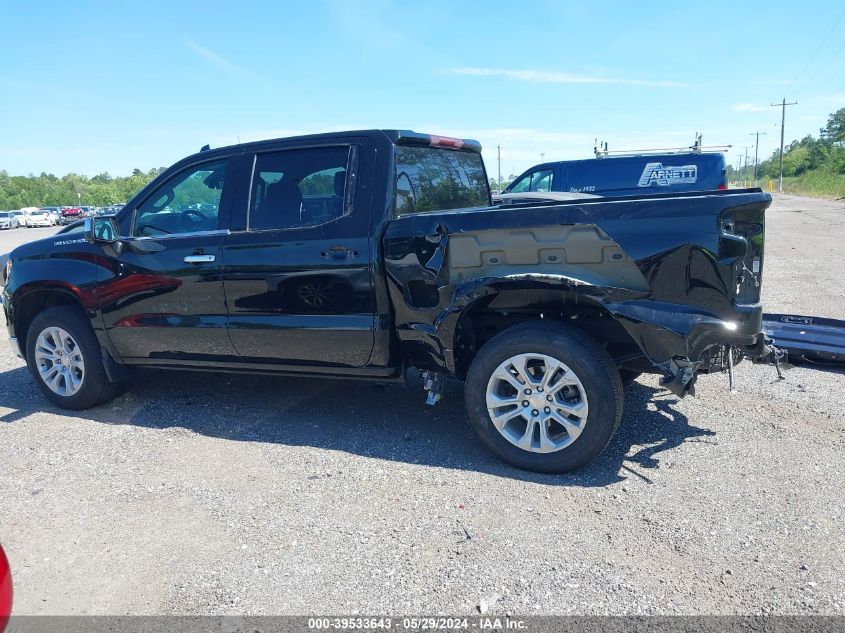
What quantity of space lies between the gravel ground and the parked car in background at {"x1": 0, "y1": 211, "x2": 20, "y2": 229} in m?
46.7

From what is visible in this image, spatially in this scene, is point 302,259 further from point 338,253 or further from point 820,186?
point 820,186

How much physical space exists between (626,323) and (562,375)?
463mm

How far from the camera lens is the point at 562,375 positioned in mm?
3787

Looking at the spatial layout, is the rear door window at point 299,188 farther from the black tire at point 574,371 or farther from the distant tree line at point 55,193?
the distant tree line at point 55,193

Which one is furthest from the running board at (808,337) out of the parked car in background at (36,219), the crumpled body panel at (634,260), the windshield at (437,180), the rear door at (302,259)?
the parked car in background at (36,219)

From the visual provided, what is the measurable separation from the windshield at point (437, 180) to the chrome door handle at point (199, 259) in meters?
1.37

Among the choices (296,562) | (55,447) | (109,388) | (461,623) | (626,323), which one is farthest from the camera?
(109,388)

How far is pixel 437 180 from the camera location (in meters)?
4.80

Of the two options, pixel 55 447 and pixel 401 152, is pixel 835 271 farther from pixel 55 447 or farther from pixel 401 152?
pixel 55 447

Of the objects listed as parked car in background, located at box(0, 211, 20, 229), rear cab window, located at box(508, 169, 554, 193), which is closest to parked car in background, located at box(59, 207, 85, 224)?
parked car in background, located at box(0, 211, 20, 229)

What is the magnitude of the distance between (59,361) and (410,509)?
11.0 ft

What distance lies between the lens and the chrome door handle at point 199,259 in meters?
4.57

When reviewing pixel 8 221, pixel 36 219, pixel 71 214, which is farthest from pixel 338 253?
pixel 71 214

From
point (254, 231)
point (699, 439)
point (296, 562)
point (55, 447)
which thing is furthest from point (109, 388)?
point (699, 439)
